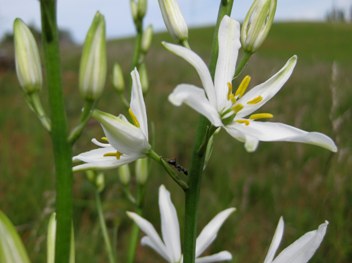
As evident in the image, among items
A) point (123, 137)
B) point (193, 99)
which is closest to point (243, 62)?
point (193, 99)

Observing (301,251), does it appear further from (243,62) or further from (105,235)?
(105,235)

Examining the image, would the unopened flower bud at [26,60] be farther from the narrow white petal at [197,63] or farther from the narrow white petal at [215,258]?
the narrow white petal at [215,258]

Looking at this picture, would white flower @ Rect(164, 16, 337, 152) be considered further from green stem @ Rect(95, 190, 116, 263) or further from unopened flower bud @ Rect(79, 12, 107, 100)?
green stem @ Rect(95, 190, 116, 263)

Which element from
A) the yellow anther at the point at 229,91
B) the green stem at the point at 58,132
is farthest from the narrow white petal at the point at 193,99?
the green stem at the point at 58,132

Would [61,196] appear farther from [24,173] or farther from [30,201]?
[24,173]

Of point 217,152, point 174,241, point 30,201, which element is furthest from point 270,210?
point 174,241

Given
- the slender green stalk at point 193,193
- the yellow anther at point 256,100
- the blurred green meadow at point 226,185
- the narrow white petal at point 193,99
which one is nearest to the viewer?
the narrow white petal at point 193,99
